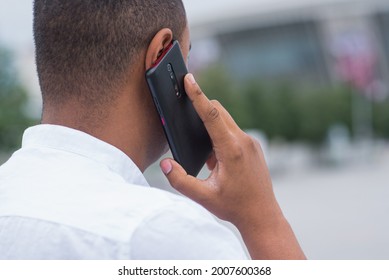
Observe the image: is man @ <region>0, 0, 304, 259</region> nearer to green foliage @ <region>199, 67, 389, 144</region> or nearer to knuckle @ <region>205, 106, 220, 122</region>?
knuckle @ <region>205, 106, 220, 122</region>

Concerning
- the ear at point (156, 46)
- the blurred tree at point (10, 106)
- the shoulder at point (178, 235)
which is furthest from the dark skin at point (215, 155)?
the blurred tree at point (10, 106)

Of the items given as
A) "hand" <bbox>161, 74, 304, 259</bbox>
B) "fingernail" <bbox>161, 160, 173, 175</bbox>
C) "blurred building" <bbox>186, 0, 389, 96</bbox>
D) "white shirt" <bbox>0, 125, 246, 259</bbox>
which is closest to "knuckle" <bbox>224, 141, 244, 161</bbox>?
"hand" <bbox>161, 74, 304, 259</bbox>

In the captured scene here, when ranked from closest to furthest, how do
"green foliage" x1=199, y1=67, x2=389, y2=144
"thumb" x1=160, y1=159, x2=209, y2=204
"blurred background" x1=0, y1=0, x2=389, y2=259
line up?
"thumb" x1=160, y1=159, x2=209, y2=204, "blurred background" x1=0, y1=0, x2=389, y2=259, "green foliage" x1=199, y1=67, x2=389, y2=144

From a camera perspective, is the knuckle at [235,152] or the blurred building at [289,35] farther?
the blurred building at [289,35]

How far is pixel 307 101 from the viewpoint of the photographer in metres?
24.8

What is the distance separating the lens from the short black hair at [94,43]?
1165 mm

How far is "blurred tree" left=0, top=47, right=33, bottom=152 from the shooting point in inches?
486

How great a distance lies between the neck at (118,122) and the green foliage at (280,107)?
21007 mm

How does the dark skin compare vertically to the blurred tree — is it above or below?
above

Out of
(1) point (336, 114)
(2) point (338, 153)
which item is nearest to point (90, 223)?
(2) point (338, 153)

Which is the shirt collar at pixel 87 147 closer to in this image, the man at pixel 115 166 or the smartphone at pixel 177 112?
the man at pixel 115 166

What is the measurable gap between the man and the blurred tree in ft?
37.3

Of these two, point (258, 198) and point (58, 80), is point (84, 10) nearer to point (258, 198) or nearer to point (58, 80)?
point (58, 80)

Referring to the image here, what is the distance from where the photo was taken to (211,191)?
1220 mm
